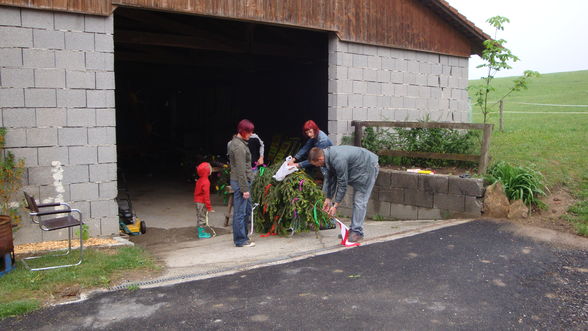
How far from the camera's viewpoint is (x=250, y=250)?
7082mm

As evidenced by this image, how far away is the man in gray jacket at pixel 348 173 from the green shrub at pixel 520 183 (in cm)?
268

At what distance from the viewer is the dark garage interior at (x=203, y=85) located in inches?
529

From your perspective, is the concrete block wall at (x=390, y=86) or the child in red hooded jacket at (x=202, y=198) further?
the concrete block wall at (x=390, y=86)

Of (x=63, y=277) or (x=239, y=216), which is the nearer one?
(x=63, y=277)

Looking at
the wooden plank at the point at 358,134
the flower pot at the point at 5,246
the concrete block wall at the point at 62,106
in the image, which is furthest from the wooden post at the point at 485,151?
the flower pot at the point at 5,246

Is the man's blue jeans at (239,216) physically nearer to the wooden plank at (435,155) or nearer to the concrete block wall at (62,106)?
the concrete block wall at (62,106)

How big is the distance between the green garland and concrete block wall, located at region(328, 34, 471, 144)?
280 cm

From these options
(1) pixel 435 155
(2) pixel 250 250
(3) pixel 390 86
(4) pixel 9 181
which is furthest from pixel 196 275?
(3) pixel 390 86

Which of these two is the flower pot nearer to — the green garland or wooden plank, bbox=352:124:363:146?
the green garland

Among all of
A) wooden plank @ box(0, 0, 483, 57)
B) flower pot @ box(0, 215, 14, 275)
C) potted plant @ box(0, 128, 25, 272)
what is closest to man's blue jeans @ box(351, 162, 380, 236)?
wooden plank @ box(0, 0, 483, 57)

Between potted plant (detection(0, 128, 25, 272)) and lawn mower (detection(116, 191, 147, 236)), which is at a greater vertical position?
potted plant (detection(0, 128, 25, 272))

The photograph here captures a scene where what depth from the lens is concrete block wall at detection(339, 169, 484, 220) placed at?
8.41 meters

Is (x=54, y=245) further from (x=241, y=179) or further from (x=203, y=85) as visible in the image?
(x=203, y=85)

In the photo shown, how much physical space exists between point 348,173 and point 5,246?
14.7ft
